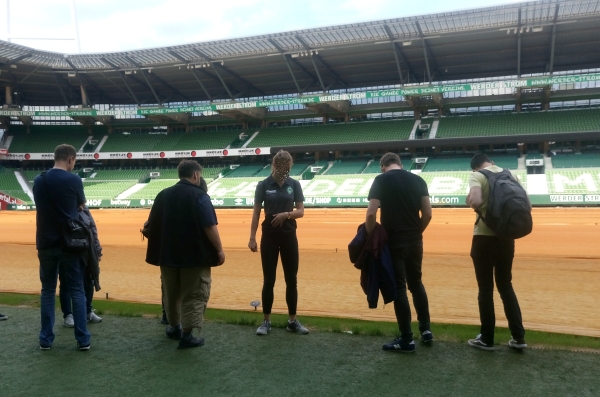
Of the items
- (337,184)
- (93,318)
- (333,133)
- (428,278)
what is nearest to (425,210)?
(93,318)

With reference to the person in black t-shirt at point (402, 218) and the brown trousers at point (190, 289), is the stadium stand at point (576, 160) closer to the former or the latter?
the person in black t-shirt at point (402, 218)

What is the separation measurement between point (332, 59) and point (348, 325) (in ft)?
114

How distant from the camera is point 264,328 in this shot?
4.87 m

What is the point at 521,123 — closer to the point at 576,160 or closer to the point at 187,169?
the point at 576,160

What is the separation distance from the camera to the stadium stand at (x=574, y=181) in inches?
1093

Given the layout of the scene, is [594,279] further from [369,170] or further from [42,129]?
[42,129]

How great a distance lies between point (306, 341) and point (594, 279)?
20.1ft

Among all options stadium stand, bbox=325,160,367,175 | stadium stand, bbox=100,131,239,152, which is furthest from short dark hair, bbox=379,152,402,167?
stadium stand, bbox=100,131,239,152

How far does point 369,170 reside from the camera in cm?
3697

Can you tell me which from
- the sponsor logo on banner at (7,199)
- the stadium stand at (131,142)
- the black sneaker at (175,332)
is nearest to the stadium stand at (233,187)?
the stadium stand at (131,142)

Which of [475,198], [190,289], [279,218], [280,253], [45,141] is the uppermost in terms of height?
[45,141]

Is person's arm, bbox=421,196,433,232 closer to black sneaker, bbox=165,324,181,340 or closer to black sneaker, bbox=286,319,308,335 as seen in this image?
black sneaker, bbox=286,319,308,335

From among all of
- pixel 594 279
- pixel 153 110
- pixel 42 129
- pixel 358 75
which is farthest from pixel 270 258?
pixel 42 129

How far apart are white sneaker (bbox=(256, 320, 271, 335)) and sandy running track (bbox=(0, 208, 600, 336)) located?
3.41ft
